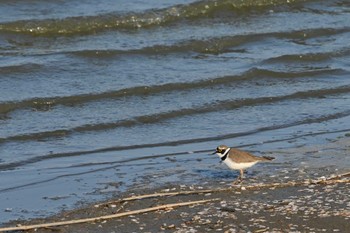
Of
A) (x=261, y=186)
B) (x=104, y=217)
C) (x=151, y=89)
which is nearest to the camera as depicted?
(x=104, y=217)

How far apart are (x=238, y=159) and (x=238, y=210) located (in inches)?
35.6

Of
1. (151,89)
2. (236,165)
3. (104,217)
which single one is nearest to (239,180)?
(236,165)

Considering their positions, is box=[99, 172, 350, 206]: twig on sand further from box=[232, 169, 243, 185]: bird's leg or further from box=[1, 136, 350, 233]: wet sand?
box=[232, 169, 243, 185]: bird's leg

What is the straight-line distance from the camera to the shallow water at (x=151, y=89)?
888cm

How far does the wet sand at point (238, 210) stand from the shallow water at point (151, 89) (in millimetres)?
362

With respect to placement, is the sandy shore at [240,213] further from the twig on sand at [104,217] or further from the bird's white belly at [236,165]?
the bird's white belly at [236,165]

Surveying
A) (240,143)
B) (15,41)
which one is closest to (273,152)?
(240,143)

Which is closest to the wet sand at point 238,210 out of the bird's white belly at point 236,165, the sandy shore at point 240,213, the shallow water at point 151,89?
the sandy shore at point 240,213

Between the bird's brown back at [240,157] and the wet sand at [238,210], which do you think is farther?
the bird's brown back at [240,157]

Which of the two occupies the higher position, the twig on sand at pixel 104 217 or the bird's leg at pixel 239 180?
the twig on sand at pixel 104 217

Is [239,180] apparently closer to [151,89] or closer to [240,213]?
[240,213]

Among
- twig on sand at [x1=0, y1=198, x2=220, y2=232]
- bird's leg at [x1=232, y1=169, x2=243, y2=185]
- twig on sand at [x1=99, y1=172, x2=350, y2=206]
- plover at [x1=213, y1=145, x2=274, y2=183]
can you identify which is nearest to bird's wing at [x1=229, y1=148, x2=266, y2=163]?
plover at [x1=213, y1=145, x2=274, y2=183]

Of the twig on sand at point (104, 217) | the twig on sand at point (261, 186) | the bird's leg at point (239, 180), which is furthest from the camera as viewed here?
the bird's leg at point (239, 180)

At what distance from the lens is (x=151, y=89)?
11.8 m
